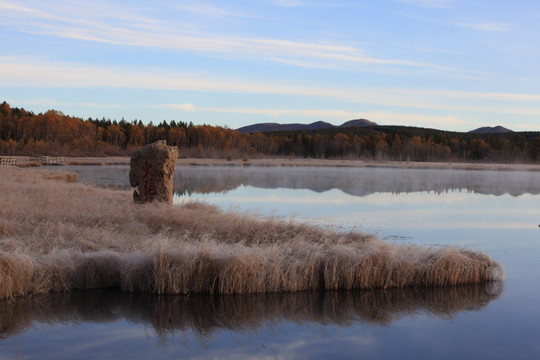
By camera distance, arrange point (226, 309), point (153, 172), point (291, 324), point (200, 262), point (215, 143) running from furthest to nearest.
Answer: point (215, 143) < point (153, 172) < point (200, 262) < point (226, 309) < point (291, 324)

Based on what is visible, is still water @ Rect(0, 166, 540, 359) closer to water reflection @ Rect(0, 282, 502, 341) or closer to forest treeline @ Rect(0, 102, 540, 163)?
water reflection @ Rect(0, 282, 502, 341)

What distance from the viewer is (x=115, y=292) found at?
393 inches

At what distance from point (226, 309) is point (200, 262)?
3.22 ft

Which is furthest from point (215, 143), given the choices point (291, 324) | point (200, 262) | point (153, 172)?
point (291, 324)

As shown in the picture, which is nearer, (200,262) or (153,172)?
(200,262)

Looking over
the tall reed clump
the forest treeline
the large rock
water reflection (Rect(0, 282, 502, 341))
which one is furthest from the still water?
the forest treeline

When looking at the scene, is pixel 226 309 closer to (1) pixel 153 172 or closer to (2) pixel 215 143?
(1) pixel 153 172

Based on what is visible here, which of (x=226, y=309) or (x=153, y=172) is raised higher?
(x=153, y=172)

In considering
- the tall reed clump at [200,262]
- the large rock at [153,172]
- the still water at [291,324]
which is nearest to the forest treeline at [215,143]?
the large rock at [153,172]

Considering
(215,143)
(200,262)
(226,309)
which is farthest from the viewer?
(215,143)

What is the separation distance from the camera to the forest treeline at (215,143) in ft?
246

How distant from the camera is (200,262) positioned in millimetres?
9922

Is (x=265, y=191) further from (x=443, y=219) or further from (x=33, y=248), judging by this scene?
(x=33, y=248)

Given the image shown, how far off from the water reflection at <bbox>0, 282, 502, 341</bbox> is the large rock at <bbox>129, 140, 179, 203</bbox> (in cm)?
722
